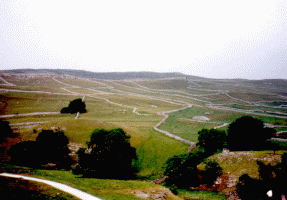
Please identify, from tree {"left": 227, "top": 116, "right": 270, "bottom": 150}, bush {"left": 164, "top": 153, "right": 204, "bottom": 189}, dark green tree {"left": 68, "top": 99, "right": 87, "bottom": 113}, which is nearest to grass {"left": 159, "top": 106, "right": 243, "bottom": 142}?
tree {"left": 227, "top": 116, "right": 270, "bottom": 150}

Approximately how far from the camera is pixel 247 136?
34625 millimetres

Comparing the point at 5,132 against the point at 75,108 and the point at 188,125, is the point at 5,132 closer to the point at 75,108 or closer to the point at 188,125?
the point at 75,108

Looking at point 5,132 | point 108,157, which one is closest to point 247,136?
point 108,157

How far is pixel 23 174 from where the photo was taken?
50.0ft

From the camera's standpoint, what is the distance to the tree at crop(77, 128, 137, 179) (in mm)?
24281

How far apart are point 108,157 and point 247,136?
89.7ft

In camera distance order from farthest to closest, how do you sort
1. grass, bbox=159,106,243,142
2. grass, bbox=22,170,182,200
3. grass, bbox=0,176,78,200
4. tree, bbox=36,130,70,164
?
grass, bbox=159,106,243,142 < tree, bbox=36,130,70,164 < grass, bbox=22,170,182,200 < grass, bbox=0,176,78,200

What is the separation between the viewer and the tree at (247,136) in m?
34.1

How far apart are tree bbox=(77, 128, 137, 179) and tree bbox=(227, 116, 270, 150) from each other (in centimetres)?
2135

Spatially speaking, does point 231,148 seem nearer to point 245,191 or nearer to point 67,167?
point 245,191

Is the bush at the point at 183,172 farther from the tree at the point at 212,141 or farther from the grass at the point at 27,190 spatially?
the grass at the point at 27,190

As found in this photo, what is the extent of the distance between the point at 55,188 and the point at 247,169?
856 inches

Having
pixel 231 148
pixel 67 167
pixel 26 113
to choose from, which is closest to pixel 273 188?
pixel 231 148

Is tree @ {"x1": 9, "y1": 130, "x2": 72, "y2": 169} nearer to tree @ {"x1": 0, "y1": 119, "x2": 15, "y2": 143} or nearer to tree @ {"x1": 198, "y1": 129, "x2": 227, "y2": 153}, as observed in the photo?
tree @ {"x1": 0, "y1": 119, "x2": 15, "y2": 143}
